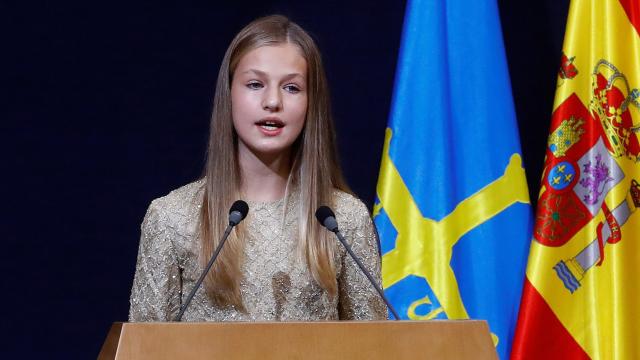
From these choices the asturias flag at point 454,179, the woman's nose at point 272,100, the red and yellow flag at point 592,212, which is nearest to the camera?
the woman's nose at point 272,100

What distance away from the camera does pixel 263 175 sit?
5.95 ft

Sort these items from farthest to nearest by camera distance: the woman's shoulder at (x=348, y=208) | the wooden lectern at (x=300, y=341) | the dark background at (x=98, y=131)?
1. the dark background at (x=98, y=131)
2. the woman's shoulder at (x=348, y=208)
3. the wooden lectern at (x=300, y=341)

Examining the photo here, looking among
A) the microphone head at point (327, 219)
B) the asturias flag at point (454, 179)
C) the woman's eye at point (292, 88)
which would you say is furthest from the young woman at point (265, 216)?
the asturias flag at point (454, 179)

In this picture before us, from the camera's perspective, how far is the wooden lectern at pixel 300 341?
112 centimetres

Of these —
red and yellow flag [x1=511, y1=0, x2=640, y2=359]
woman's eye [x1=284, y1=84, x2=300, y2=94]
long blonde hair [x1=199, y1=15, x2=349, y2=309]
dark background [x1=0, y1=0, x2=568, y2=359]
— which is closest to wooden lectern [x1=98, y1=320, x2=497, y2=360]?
long blonde hair [x1=199, y1=15, x2=349, y2=309]

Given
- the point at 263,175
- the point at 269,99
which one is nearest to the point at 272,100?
the point at 269,99

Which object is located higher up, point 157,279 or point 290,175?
point 290,175

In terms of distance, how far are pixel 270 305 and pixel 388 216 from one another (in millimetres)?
720

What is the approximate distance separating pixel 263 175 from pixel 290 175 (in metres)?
0.05

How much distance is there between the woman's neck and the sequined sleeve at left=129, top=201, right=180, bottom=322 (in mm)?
174

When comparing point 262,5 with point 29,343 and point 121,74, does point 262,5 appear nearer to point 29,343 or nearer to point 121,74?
point 121,74

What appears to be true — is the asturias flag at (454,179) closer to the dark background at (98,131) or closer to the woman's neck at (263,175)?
the dark background at (98,131)

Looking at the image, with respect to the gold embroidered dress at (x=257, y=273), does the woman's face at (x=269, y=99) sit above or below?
above

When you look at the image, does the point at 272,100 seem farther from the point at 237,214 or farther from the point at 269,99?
the point at 237,214
